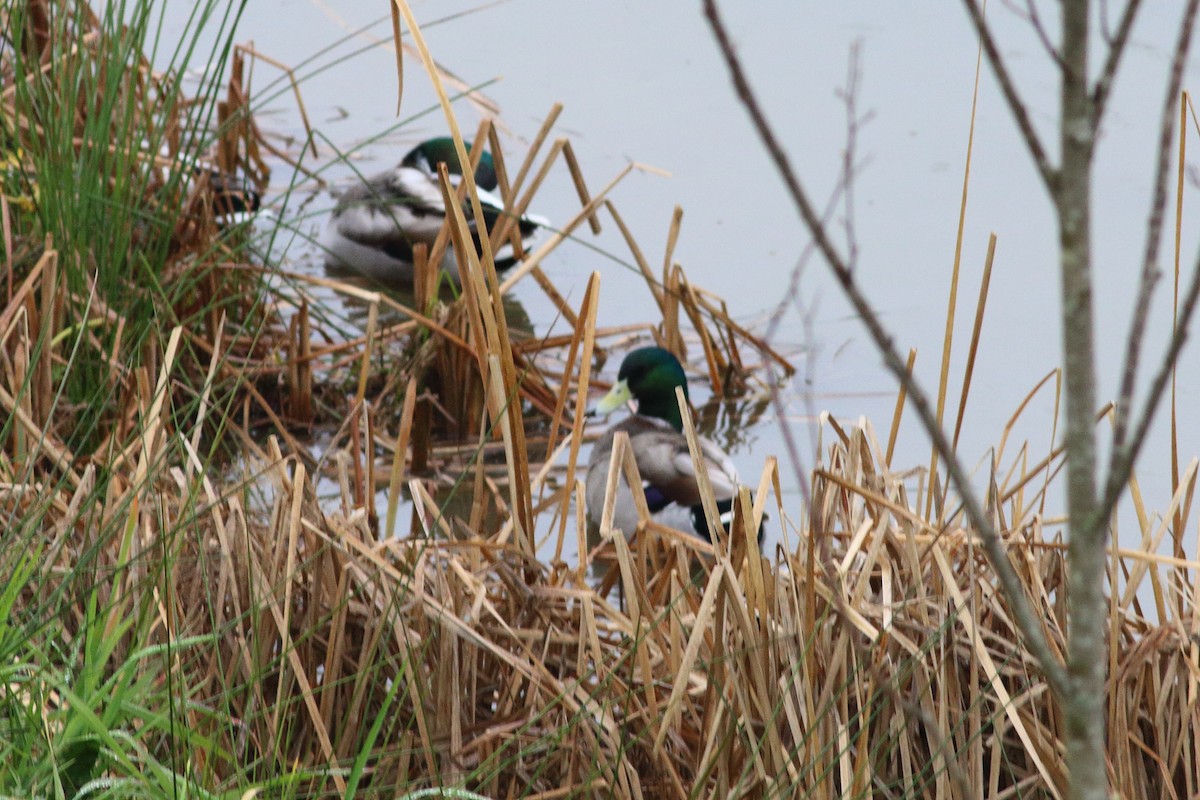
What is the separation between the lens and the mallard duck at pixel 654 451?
4043 millimetres

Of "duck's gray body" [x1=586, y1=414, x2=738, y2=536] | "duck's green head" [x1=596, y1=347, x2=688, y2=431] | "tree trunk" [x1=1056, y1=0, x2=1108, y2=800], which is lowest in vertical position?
"duck's gray body" [x1=586, y1=414, x2=738, y2=536]

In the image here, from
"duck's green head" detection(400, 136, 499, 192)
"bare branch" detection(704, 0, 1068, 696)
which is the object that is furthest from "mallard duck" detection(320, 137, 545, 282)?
"bare branch" detection(704, 0, 1068, 696)

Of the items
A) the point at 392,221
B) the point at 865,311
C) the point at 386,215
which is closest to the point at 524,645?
the point at 865,311

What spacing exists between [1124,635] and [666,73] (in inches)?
165

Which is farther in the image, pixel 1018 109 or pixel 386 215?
pixel 386 215

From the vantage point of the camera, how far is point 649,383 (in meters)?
4.23

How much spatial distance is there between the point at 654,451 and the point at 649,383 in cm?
19

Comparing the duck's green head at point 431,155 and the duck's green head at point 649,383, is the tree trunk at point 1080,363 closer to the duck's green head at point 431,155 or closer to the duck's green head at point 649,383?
the duck's green head at point 649,383

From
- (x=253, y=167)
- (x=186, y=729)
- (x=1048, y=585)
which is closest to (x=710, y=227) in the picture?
(x=253, y=167)

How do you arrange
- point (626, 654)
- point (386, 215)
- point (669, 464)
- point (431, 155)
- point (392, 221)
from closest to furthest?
point (626, 654), point (669, 464), point (392, 221), point (386, 215), point (431, 155)

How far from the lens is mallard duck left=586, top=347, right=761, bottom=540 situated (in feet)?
13.3

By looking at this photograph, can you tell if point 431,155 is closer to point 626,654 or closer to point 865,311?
point 626,654

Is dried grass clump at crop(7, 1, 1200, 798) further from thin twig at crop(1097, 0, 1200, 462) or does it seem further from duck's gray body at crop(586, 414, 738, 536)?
duck's gray body at crop(586, 414, 738, 536)

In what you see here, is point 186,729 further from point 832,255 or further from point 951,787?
point 832,255
